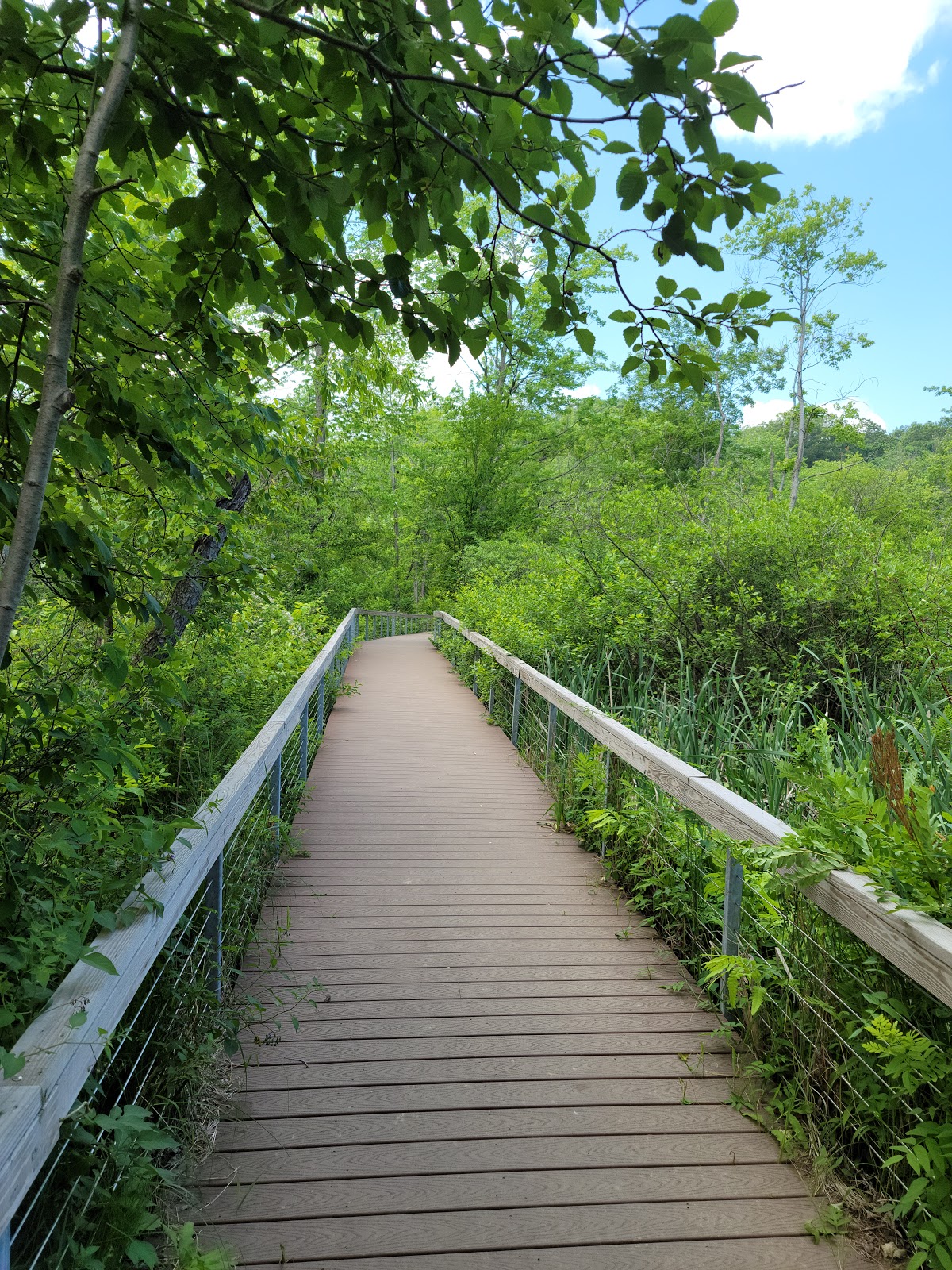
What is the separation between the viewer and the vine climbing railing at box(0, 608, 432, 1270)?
1193 millimetres

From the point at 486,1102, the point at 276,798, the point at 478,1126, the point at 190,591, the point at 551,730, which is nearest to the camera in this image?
the point at 478,1126

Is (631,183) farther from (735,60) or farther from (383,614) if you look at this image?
(383,614)

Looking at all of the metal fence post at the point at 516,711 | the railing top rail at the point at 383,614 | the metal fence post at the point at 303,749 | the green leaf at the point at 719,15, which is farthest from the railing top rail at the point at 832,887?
the railing top rail at the point at 383,614

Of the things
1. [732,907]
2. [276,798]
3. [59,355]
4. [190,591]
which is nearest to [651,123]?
[59,355]

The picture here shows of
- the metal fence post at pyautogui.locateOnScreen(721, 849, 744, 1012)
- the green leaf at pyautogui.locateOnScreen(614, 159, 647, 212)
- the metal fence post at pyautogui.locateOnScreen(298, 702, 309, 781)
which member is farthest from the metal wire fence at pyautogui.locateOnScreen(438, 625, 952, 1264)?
the metal fence post at pyautogui.locateOnScreen(298, 702, 309, 781)

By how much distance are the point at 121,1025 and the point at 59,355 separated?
173 centimetres

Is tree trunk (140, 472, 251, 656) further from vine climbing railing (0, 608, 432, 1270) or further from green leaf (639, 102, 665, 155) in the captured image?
green leaf (639, 102, 665, 155)

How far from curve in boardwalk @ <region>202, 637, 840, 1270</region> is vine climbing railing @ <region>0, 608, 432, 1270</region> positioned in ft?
1.00

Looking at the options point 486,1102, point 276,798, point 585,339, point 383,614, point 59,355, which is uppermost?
point 585,339

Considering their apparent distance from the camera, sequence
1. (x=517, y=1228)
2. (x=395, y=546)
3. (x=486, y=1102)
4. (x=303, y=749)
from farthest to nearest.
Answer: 1. (x=395, y=546)
2. (x=303, y=749)
3. (x=486, y=1102)
4. (x=517, y=1228)

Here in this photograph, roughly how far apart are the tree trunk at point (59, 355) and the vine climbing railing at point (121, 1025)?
68 centimetres

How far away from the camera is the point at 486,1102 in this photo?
Answer: 2439 millimetres

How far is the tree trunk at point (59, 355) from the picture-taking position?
50.1 inches

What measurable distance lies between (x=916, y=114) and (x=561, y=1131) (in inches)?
1450
